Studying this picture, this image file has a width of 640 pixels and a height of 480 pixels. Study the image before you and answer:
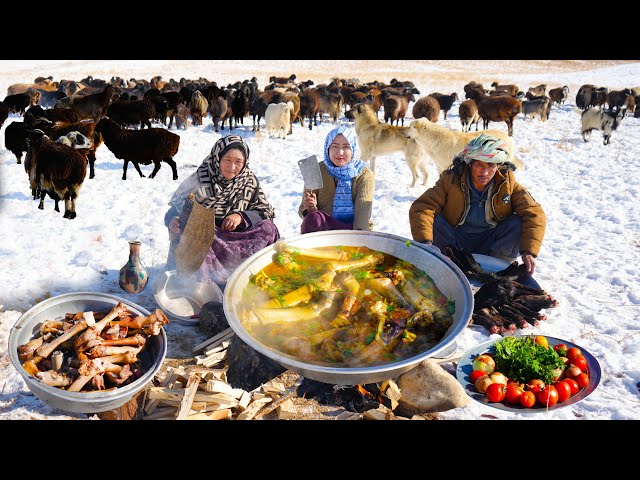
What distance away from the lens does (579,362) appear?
3.40 meters

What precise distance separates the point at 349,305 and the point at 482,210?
6.23 feet

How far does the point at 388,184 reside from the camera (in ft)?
26.2

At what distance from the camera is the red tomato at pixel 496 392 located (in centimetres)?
318

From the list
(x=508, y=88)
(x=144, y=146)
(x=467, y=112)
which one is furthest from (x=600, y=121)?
(x=144, y=146)

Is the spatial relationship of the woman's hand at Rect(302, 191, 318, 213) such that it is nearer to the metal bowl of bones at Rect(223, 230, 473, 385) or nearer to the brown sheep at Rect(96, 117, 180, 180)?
the metal bowl of bones at Rect(223, 230, 473, 385)

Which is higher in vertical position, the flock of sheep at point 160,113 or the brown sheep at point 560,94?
the brown sheep at point 560,94

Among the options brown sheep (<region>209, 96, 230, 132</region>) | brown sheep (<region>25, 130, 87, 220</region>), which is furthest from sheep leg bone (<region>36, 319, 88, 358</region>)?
brown sheep (<region>209, 96, 230, 132</region>)

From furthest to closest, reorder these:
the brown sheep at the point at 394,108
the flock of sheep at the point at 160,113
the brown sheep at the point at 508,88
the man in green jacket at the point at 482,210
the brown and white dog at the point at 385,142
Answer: the brown sheep at the point at 508,88
the brown sheep at the point at 394,108
the brown and white dog at the point at 385,142
the flock of sheep at the point at 160,113
the man in green jacket at the point at 482,210

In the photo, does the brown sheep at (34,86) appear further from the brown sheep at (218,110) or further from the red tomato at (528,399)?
the red tomato at (528,399)

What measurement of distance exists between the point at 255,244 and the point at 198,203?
58cm

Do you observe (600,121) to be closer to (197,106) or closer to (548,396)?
(197,106)

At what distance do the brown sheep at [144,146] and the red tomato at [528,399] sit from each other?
5.96 meters

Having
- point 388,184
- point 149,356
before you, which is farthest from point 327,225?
point 388,184

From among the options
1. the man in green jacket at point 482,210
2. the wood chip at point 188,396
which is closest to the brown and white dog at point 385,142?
the man in green jacket at point 482,210
